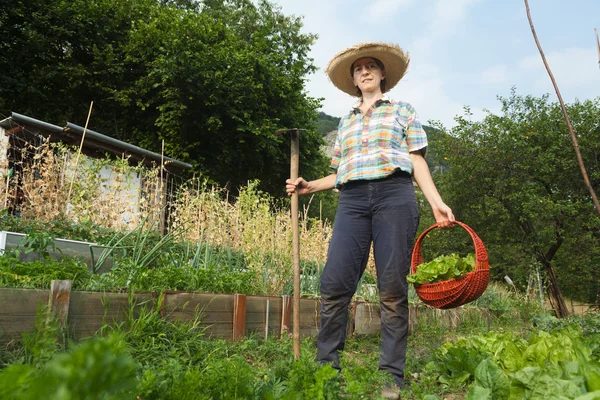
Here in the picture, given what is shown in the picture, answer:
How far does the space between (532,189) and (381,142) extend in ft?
41.2

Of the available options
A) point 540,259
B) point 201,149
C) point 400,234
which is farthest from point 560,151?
point 400,234

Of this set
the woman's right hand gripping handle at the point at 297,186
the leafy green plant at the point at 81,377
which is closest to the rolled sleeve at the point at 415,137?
the woman's right hand gripping handle at the point at 297,186

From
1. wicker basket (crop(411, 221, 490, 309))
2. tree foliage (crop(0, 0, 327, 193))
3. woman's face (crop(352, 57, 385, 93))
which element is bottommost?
wicker basket (crop(411, 221, 490, 309))

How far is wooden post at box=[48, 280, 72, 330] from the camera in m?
2.44

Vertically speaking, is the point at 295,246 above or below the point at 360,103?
below

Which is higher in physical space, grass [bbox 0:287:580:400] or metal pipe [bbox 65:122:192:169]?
metal pipe [bbox 65:122:192:169]

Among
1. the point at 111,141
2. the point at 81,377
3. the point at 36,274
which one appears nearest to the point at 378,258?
the point at 36,274

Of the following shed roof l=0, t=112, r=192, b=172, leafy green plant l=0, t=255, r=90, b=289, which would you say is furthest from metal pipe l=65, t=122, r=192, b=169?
leafy green plant l=0, t=255, r=90, b=289

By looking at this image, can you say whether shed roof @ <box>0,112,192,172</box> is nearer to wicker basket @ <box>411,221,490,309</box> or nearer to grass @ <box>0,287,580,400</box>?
grass @ <box>0,287,580,400</box>

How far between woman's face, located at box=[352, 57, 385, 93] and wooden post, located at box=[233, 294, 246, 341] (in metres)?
1.68

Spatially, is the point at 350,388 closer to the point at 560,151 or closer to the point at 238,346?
the point at 238,346

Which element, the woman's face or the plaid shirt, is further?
the woman's face

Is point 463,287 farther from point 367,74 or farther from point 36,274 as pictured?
point 36,274

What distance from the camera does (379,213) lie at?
2811mm
